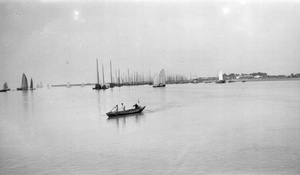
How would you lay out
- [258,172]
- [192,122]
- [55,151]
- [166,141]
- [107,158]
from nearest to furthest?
1. [258,172]
2. [107,158]
3. [55,151]
4. [166,141]
5. [192,122]

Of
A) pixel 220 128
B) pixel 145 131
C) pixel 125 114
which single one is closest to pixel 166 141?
pixel 145 131

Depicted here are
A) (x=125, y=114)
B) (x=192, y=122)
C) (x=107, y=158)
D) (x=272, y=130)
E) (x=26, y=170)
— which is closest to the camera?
(x=26, y=170)

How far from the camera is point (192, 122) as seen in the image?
2838 centimetres

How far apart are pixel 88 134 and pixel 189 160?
10.7m

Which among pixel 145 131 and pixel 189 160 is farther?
pixel 145 131

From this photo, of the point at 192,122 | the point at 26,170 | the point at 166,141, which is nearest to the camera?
the point at 26,170

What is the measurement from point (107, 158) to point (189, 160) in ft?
14.3

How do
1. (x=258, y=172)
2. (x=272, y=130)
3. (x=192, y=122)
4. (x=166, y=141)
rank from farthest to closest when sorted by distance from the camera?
(x=192, y=122), (x=272, y=130), (x=166, y=141), (x=258, y=172)

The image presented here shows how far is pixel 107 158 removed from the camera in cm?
1603

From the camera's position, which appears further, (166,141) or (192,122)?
(192,122)

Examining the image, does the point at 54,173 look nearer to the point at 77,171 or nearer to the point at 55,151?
the point at 77,171

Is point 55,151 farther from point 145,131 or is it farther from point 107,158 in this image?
point 145,131

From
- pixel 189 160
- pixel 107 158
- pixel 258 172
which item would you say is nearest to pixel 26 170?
pixel 107 158

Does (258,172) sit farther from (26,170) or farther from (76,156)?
(26,170)
